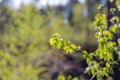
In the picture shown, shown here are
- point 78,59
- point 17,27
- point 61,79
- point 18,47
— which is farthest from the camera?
point 78,59

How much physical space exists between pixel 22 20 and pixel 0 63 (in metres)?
3.50

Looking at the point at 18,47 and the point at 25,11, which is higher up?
the point at 25,11

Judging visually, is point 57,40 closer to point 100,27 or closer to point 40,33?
point 100,27

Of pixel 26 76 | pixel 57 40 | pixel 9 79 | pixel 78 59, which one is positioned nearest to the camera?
pixel 57 40

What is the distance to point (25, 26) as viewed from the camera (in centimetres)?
1305

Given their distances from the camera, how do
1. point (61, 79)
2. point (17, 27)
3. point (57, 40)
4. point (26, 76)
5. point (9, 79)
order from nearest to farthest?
point (57, 40) → point (61, 79) → point (9, 79) → point (26, 76) → point (17, 27)

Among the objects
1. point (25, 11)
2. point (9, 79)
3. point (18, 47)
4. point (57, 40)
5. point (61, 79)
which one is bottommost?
point (57, 40)

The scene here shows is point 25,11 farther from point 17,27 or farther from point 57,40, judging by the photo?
point 57,40

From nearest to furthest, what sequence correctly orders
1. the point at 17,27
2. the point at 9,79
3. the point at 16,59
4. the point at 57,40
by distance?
the point at 57,40 → the point at 9,79 → the point at 16,59 → the point at 17,27

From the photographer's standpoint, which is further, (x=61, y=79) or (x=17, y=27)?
(x=17, y=27)

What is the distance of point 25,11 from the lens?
1305 centimetres

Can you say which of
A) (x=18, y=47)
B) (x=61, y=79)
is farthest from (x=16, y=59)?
(x=61, y=79)

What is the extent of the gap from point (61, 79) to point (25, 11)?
8150mm

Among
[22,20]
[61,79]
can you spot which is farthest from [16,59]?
[61,79]
